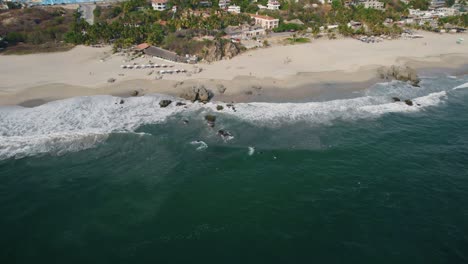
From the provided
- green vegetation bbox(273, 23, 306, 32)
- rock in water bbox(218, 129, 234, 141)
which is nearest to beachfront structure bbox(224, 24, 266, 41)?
green vegetation bbox(273, 23, 306, 32)

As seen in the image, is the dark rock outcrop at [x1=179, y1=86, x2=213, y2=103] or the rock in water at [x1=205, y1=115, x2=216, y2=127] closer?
the rock in water at [x1=205, y1=115, x2=216, y2=127]

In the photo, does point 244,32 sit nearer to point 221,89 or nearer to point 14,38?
point 221,89

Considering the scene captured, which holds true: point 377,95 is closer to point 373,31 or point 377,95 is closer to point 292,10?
point 373,31

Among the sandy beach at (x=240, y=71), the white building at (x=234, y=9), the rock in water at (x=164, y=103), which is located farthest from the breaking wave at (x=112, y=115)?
the white building at (x=234, y=9)

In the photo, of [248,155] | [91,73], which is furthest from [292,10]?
[248,155]

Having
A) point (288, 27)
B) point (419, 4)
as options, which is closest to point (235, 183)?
point (288, 27)

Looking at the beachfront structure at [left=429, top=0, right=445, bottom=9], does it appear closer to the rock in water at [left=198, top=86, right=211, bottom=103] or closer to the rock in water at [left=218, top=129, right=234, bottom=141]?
the rock in water at [left=198, top=86, right=211, bottom=103]
